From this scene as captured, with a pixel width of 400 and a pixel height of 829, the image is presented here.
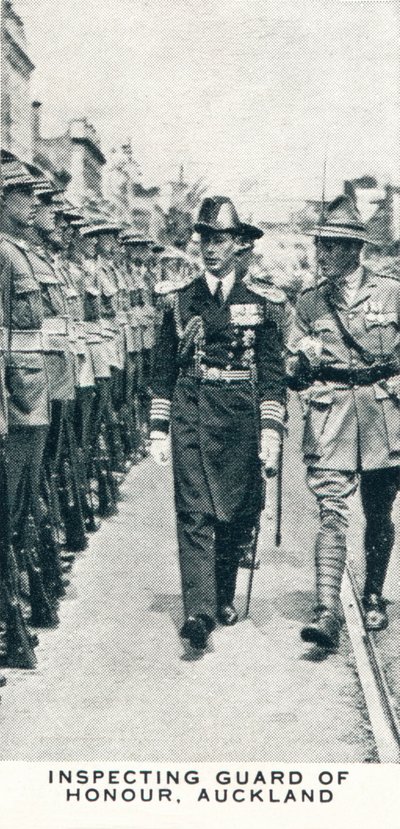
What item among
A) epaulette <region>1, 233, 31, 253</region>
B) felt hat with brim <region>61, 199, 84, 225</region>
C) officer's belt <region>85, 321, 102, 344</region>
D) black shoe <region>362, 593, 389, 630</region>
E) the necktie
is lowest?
black shoe <region>362, 593, 389, 630</region>

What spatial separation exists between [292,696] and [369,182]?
4796mm

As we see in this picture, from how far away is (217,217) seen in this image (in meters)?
7.92

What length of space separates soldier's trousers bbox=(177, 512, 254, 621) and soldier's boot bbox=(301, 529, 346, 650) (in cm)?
48

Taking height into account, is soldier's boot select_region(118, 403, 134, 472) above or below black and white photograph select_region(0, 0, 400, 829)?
below

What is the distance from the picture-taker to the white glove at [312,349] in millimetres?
7898

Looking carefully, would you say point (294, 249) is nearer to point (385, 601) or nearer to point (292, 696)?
point (385, 601)

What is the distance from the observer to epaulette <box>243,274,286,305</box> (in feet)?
26.4

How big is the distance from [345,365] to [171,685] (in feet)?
5.80

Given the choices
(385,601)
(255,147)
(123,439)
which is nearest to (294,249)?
(123,439)

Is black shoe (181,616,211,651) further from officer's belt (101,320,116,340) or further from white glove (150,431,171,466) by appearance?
officer's belt (101,320,116,340)

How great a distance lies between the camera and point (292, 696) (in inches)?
281

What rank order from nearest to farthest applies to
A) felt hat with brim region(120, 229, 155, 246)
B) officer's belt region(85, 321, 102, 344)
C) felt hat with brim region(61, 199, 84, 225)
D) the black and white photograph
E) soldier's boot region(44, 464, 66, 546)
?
the black and white photograph < soldier's boot region(44, 464, 66, 546) < felt hat with brim region(61, 199, 84, 225) < officer's belt region(85, 321, 102, 344) < felt hat with brim region(120, 229, 155, 246)

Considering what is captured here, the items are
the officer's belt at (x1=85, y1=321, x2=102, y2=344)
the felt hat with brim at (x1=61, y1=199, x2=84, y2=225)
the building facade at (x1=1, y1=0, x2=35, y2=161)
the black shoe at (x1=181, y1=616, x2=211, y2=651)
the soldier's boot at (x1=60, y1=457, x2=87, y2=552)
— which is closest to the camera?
the black shoe at (x1=181, y1=616, x2=211, y2=651)

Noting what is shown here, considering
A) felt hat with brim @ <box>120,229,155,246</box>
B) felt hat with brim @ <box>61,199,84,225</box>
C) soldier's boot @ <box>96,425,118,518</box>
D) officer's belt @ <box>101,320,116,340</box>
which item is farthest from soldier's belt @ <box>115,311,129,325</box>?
soldier's boot @ <box>96,425,118,518</box>
